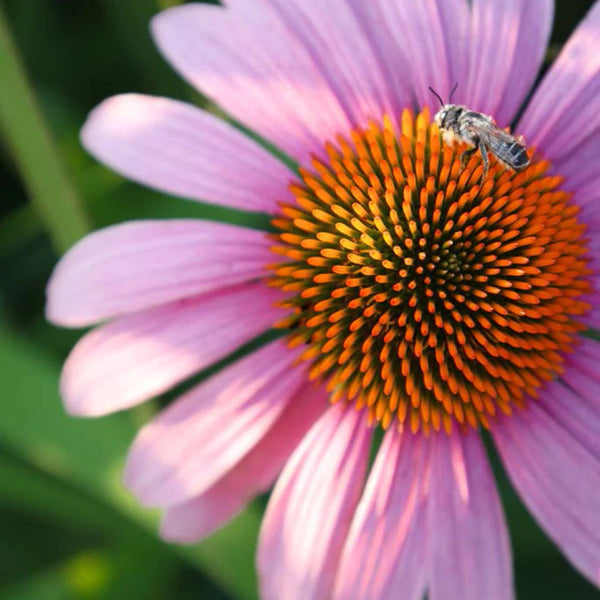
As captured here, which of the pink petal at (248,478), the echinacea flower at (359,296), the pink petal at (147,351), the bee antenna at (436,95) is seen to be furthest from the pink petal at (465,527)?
the bee antenna at (436,95)

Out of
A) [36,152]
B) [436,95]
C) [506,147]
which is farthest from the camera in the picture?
[36,152]

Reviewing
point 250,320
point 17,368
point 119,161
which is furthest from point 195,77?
point 17,368

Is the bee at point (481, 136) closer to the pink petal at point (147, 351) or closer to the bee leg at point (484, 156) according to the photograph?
the bee leg at point (484, 156)

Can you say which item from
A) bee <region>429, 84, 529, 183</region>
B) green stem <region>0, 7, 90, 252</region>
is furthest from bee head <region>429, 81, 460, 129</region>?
green stem <region>0, 7, 90, 252</region>

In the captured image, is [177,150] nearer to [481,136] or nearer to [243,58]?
[243,58]

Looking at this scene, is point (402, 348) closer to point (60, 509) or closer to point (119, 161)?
point (119, 161)

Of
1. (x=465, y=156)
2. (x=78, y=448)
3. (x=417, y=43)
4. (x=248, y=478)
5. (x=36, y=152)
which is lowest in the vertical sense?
(x=78, y=448)

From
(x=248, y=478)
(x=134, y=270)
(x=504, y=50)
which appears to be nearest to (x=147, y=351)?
(x=134, y=270)
